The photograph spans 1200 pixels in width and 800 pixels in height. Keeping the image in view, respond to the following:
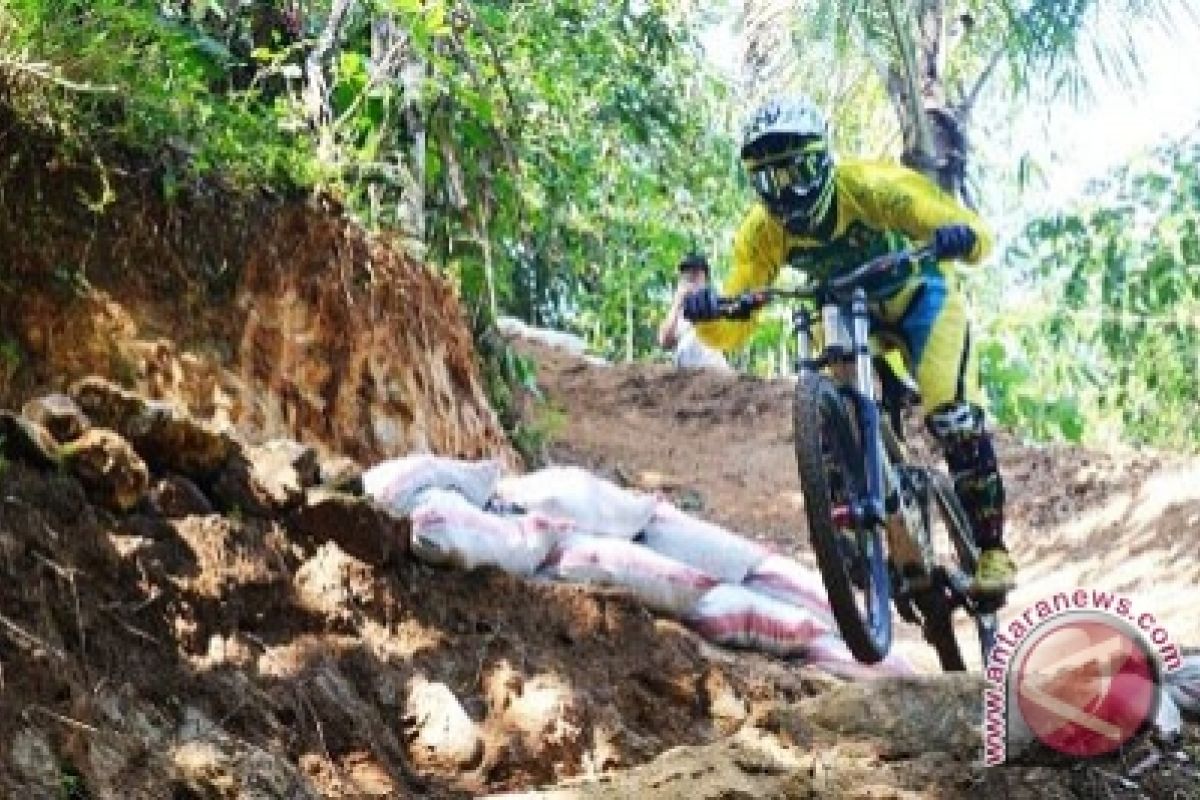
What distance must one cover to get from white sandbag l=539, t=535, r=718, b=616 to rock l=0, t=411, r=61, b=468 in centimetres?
185

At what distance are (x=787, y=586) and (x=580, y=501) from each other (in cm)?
80

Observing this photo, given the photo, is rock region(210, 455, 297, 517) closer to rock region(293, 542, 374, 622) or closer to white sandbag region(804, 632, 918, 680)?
rock region(293, 542, 374, 622)

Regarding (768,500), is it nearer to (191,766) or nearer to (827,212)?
(827,212)

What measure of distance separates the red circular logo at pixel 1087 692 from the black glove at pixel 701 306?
78.5 inches

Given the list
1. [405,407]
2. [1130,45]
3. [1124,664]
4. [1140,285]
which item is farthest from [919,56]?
[1124,664]

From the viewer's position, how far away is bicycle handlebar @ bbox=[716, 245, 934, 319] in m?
4.57

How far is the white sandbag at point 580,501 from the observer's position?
17.4 ft

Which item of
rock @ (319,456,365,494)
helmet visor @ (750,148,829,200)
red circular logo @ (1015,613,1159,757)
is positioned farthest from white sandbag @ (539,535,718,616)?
red circular logo @ (1015,613,1159,757)

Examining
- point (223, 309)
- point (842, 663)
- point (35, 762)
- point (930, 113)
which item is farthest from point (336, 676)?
point (930, 113)

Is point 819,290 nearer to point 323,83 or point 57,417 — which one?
point 57,417

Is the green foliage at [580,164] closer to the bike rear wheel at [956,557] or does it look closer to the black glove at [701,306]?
the black glove at [701,306]

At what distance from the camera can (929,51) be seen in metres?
11.6

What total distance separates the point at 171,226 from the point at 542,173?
449 centimetres

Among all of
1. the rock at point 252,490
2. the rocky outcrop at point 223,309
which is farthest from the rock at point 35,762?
the rocky outcrop at point 223,309
